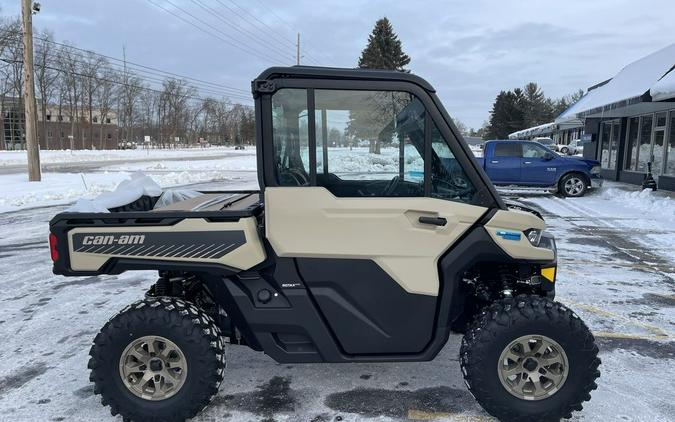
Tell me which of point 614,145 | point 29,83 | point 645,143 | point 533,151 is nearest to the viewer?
point 533,151

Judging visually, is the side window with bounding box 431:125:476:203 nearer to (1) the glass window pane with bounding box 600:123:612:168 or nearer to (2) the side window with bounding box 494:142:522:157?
(2) the side window with bounding box 494:142:522:157

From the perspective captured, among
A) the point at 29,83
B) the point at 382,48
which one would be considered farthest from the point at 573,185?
the point at 382,48

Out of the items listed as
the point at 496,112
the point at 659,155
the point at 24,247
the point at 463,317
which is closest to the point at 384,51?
the point at 659,155

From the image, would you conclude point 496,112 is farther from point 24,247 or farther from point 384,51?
point 24,247

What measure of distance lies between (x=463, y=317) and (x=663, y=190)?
15674 mm

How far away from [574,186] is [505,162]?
2.33 metres

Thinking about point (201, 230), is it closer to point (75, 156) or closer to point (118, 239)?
point (118, 239)

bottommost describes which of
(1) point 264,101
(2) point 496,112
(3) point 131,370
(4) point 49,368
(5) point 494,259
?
(4) point 49,368

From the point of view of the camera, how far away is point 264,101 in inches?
110

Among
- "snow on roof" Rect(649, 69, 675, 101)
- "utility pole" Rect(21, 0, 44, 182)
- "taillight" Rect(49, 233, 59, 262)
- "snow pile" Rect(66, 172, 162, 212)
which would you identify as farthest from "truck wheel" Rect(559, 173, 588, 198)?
"utility pole" Rect(21, 0, 44, 182)

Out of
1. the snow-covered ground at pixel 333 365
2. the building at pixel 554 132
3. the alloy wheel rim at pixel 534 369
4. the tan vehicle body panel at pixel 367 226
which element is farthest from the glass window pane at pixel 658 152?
the building at pixel 554 132

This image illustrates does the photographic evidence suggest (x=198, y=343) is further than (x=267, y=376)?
No

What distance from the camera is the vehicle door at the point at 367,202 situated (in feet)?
9.23

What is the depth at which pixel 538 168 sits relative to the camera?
1519 cm
